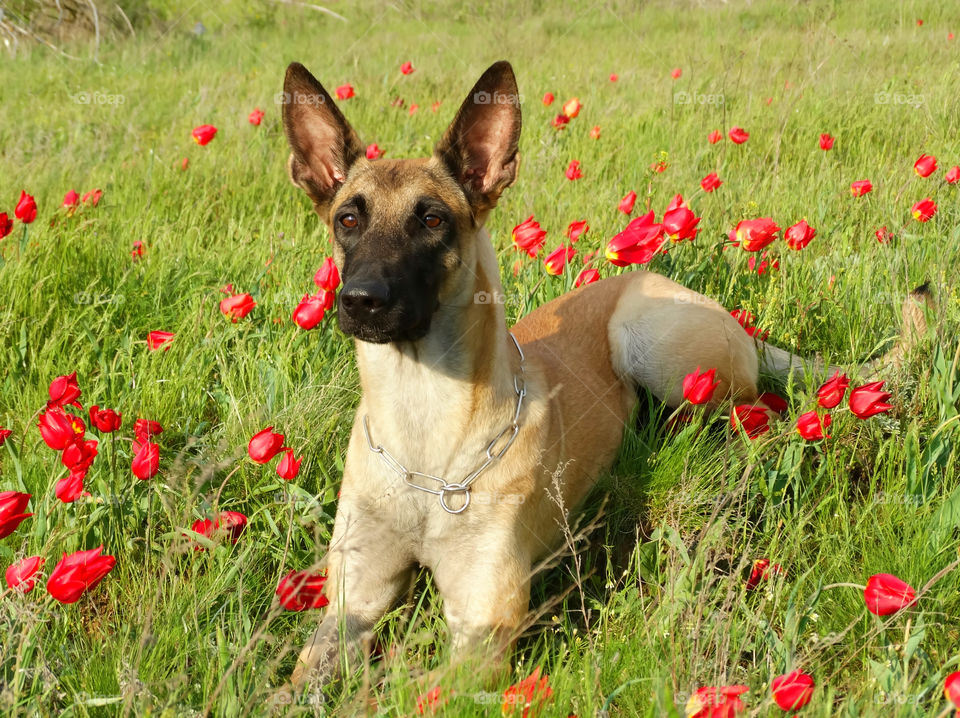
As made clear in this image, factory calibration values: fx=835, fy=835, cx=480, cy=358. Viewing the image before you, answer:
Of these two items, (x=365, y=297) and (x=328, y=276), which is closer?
(x=365, y=297)

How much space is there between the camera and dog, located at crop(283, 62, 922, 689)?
8.85 feet

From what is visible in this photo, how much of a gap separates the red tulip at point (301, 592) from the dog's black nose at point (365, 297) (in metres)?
0.79

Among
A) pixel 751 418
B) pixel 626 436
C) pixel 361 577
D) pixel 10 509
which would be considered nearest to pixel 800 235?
pixel 751 418

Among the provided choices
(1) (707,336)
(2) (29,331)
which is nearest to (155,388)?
(2) (29,331)

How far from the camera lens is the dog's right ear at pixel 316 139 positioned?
2.94m

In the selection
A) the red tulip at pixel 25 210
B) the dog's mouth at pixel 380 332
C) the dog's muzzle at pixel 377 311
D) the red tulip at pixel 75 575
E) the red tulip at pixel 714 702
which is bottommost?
the red tulip at pixel 714 702

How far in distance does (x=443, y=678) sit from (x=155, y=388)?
182cm

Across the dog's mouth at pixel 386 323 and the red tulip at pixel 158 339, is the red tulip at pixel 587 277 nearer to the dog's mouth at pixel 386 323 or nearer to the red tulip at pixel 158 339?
the dog's mouth at pixel 386 323

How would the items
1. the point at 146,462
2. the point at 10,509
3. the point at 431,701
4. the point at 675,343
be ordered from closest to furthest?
the point at 10,509 < the point at 431,701 < the point at 146,462 < the point at 675,343

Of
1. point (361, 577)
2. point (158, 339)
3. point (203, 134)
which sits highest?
point (203, 134)

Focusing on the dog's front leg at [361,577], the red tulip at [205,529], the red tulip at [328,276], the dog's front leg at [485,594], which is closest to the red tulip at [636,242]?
the red tulip at [328,276]

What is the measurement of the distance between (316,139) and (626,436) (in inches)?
69.1

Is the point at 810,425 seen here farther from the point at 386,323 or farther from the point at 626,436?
the point at 386,323

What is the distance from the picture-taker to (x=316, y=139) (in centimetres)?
315
